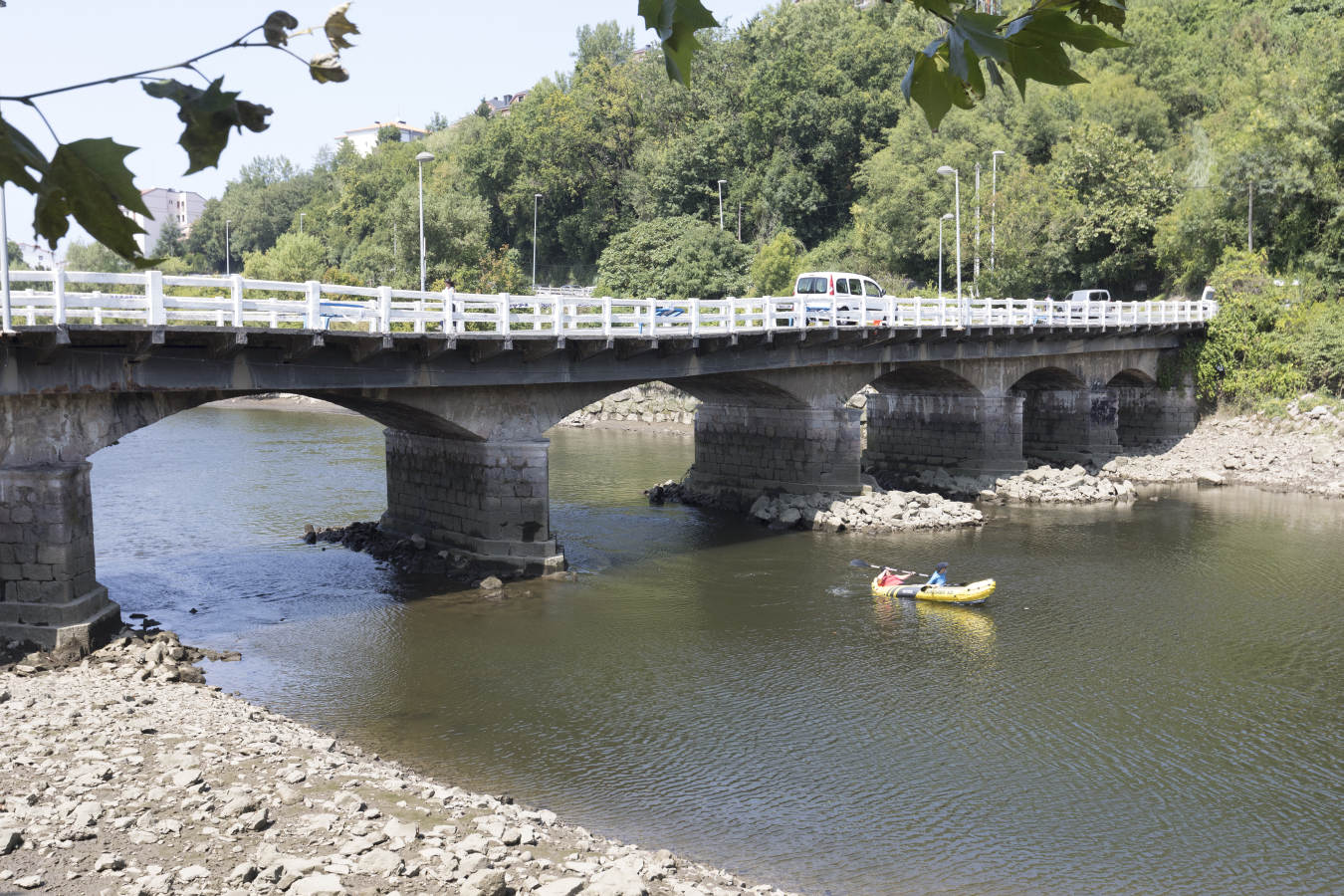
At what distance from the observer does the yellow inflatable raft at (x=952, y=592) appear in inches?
984

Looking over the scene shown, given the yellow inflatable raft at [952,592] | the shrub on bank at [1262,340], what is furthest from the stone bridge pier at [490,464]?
the shrub on bank at [1262,340]

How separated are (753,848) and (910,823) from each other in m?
2.15

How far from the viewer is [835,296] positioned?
34.5m

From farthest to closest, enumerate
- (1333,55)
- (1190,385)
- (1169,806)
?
(1190,385) → (1333,55) → (1169,806)

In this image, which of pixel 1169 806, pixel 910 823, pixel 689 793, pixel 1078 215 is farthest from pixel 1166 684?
pixel 1078 215

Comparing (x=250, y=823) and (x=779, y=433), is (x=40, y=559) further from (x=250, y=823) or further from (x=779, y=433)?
(x=779, y=433)

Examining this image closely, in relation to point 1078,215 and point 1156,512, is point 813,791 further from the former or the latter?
point 1078,215

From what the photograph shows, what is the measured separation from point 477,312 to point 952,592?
14978 mm

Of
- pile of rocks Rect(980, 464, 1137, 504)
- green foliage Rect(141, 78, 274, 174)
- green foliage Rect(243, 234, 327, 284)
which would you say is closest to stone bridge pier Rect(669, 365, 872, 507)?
pile of rocks Rect(980, 464, 1137, 504)

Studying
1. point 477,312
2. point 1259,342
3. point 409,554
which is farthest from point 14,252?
point 1259,342

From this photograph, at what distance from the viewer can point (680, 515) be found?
3606cm

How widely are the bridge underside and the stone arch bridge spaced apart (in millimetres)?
41

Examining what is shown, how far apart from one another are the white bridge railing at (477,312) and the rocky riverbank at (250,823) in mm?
5854

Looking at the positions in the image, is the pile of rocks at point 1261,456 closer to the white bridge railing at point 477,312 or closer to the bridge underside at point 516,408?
the bridge underside at point 516,408
